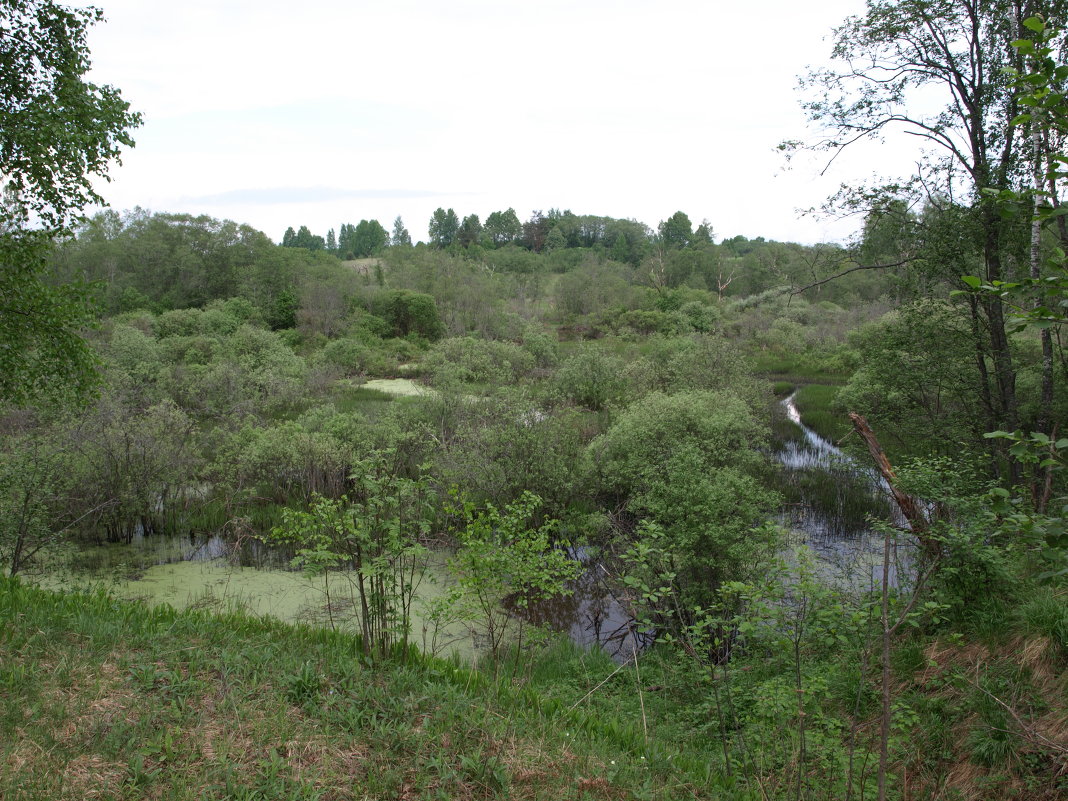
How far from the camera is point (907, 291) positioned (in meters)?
10.4

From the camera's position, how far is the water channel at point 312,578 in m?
8.06

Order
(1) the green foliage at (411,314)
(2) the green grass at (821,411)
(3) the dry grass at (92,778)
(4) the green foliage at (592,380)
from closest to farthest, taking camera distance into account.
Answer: (3) the dry grass at (92,778), (2) the green grass at (821,411), (4) the green foliage at (592,380), (1) the green foliage at (411,314)

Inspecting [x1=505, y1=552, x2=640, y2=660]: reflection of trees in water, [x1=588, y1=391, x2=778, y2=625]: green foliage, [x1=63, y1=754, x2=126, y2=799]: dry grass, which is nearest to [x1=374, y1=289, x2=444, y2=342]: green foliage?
[x1=588, y1=391, x2=778, y2=625]: green foliage

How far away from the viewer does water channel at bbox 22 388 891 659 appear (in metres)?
8.06

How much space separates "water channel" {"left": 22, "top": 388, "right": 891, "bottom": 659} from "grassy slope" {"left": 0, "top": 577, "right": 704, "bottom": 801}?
1857 mm

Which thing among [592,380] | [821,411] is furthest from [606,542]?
[821,411]

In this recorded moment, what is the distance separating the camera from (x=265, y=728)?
3.91 m

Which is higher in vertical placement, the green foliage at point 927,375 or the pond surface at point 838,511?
the green foliage at point 927,375

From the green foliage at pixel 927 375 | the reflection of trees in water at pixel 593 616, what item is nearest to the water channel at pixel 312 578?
the reflection of trees in water at pixel 593 616

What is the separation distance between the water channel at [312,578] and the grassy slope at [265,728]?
1.86 m

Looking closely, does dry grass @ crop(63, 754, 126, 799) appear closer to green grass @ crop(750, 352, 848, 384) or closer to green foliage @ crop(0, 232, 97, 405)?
green foliage @ crop(0, 232, 97, 405)

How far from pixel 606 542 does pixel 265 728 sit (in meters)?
6.73

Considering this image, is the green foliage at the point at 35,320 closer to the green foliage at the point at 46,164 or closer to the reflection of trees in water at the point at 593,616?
the green foliage at the point at 46,164

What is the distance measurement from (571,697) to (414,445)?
8.88 metres
